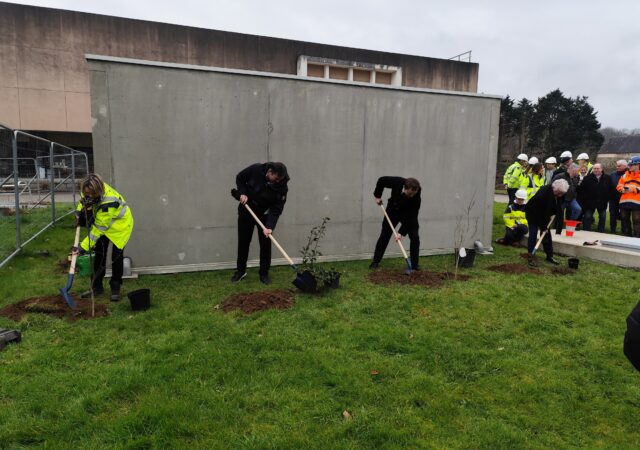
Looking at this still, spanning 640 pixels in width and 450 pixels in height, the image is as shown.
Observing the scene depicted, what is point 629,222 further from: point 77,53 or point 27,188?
point 77,53

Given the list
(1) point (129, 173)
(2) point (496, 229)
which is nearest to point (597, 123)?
(2) point (496, 229)

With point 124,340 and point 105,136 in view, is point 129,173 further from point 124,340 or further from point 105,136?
point 124,340

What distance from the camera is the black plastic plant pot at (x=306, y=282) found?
17.4 ft

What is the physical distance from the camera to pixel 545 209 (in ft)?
23.4

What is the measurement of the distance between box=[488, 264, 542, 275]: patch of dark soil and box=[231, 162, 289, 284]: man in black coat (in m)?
3.72

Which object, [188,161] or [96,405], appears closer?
[96,405]

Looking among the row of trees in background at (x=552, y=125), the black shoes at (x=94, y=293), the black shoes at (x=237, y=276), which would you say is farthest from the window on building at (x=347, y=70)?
the black shoes at (x=94, y=293)

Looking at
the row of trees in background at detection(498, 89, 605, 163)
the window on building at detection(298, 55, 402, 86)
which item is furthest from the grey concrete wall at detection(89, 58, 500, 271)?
the row of trees in background at detection(498, 89, 605, 163)

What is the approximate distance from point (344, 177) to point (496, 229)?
5.71m

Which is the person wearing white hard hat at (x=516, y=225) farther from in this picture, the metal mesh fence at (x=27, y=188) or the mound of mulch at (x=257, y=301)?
the metal mesh fence at (x=27, y=188)

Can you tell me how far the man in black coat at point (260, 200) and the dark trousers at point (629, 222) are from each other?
8239 millimetres

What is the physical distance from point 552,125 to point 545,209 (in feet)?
116

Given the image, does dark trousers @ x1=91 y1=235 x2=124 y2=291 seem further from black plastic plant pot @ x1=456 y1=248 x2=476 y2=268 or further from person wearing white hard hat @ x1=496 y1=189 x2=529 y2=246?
person wearing white hard hat @ x1=496 y1=189 x2=529 y2=246

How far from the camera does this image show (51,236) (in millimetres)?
8430
